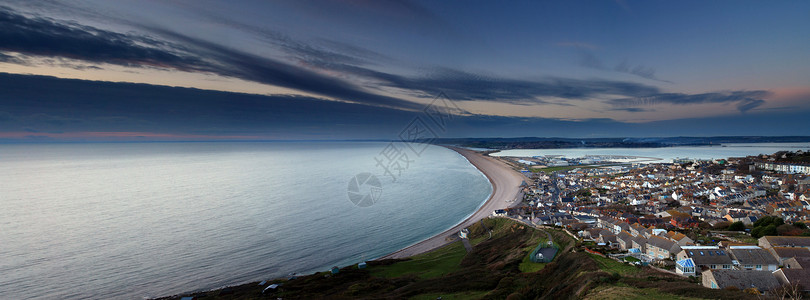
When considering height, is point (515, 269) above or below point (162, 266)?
above

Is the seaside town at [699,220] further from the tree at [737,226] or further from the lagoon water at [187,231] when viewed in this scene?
the lagoon water at [187,231]

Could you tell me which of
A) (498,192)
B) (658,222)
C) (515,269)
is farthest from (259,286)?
(498,192)

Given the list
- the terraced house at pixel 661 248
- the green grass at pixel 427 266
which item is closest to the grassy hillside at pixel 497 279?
the green grass at pixel 427 266

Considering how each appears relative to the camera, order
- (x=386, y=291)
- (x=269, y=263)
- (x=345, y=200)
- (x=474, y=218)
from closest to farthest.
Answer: (x=386, y=291)
(x=269, y=263)
(x=474, y=218)
(x=345, y=200)

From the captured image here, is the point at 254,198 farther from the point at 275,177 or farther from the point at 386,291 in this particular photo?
the point at 386,291

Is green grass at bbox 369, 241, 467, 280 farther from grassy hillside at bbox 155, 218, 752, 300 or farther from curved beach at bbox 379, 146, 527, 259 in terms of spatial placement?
curved beach at bbox 379, 146, 527, 259

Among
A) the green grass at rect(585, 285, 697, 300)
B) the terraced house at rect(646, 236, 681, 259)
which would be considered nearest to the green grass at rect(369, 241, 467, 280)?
the green grass at rect(585, 285, 697, 300)

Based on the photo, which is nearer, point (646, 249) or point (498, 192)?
point (646, 249)
